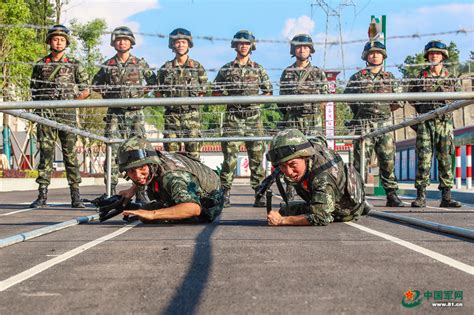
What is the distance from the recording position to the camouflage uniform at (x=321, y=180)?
6398mm

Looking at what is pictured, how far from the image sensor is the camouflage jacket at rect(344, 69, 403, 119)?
11641mm

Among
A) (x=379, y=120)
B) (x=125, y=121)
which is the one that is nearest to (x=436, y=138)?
(x=379, y=120)

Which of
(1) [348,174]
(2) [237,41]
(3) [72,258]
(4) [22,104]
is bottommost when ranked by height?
(3) [72,258]

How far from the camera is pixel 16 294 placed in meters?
3.37

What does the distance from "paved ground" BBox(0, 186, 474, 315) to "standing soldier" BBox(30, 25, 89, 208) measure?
5010mm

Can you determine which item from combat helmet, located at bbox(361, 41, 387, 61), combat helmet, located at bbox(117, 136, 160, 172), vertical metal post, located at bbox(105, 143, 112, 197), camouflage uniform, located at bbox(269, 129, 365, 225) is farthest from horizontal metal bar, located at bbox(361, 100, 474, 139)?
vertical metal post, located at bbox(105, 143, 112, 197)

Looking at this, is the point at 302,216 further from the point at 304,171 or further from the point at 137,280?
the point at 137,280

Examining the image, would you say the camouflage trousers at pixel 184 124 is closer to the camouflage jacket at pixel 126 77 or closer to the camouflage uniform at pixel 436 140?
the camouflage jacket at pixel 126 77

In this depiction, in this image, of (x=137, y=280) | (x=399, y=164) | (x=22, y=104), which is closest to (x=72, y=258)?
(x=137, y=280)

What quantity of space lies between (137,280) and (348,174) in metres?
3.69

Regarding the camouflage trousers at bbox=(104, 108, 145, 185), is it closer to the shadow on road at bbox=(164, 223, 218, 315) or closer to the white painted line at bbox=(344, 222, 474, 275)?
the white painted line at bbox=(344, 222, 474, 275)

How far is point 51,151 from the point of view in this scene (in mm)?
11383

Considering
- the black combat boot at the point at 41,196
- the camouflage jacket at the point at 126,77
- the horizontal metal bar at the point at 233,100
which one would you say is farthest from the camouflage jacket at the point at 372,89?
the black combat boot at the point at 41,196

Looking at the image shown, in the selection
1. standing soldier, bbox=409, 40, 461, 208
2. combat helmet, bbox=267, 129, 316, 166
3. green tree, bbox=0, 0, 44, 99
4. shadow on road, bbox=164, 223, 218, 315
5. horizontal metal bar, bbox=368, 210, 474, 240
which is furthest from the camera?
green tree, bbox=0, 0, 44, 99
